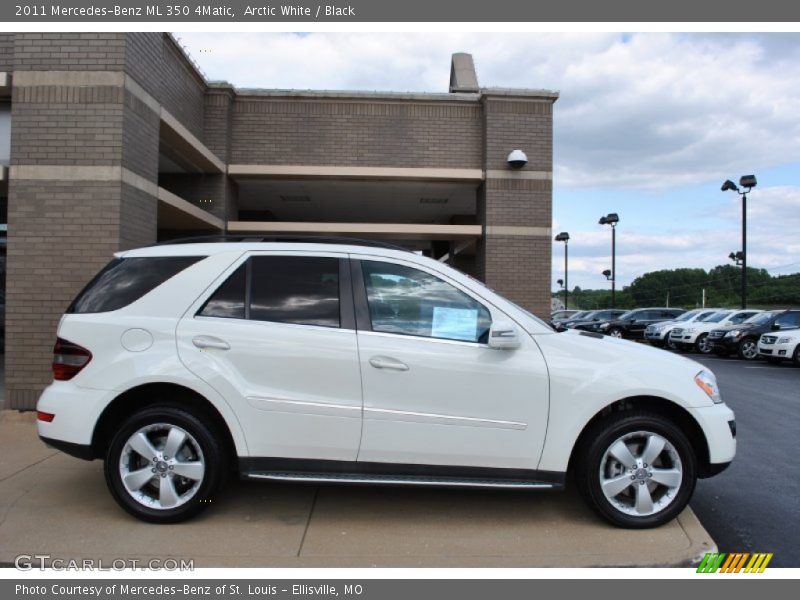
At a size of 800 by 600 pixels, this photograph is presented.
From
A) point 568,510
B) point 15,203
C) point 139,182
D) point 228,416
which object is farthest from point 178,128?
point 568,510

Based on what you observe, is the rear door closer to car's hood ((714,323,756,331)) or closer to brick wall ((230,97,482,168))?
brick wall ((230,97,482,168))

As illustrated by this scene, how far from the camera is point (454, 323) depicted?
153 inches

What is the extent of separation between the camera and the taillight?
3.85m

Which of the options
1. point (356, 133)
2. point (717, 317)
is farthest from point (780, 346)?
point (356, 133)

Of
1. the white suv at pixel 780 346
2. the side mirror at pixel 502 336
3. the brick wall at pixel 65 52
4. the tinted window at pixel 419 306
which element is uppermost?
the brick wall at pixel 65 52

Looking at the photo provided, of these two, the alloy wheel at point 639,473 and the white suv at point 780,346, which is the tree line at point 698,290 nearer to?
the white suv at point 780,346

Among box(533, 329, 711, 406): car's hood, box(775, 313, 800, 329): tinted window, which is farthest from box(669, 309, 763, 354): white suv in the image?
box(533, 329, 711, 406): car's hood

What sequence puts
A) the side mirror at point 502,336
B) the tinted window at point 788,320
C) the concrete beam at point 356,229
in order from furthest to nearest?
the tinted window at point 788,320
the concrete beam at point 356,229
the side mirror at point 502,336

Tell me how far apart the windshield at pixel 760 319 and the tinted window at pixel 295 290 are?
1777cm

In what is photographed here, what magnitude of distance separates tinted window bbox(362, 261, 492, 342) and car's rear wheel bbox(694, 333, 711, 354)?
704 inches

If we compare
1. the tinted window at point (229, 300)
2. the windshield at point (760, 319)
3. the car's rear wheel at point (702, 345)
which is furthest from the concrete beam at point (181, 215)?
the car's rear wheel at point (702, 345)

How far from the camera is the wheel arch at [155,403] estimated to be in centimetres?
384

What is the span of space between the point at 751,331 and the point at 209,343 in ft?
59.2

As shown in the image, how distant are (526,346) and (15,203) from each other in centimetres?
594
